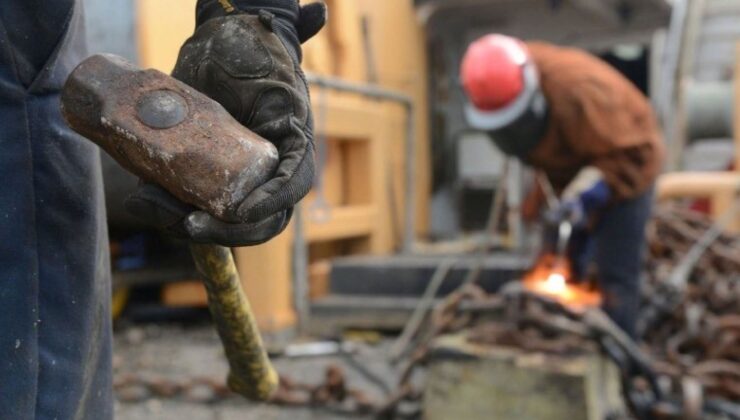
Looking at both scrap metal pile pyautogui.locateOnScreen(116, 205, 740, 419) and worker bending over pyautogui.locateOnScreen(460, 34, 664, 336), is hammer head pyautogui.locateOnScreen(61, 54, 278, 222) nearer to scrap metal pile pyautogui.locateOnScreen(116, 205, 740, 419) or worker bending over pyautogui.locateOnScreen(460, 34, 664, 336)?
scrap metal pile pyautogui.locateOnScreen(116, 205, 740, 419)

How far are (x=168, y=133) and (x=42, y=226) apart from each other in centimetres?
26

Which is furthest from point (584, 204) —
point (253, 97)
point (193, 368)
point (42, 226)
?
point (42, 226)

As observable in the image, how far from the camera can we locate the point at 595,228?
3709 mm

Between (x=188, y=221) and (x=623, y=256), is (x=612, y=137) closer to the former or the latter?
(x=623, y=256)

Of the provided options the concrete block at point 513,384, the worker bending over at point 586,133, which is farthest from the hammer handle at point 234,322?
the worker bending over at point 586,133

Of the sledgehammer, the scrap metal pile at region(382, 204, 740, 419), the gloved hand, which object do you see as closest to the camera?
the sledgehammer

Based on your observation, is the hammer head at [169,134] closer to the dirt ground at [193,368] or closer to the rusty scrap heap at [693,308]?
the dirt ground at [193,368]

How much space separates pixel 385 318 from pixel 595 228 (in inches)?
59.5

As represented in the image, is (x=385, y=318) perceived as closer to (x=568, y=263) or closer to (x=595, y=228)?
(x=568, y=263)

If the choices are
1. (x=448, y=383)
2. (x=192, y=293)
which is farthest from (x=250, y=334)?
(x=192, y=293)

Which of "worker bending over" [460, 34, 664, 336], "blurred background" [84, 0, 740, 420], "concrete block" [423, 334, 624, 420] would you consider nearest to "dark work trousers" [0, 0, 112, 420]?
"blurred background" [84, 0, 740, 420]

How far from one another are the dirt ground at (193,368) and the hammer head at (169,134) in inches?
87.5

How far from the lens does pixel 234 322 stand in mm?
1340

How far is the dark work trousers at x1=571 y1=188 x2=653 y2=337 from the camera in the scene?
3598 mm
